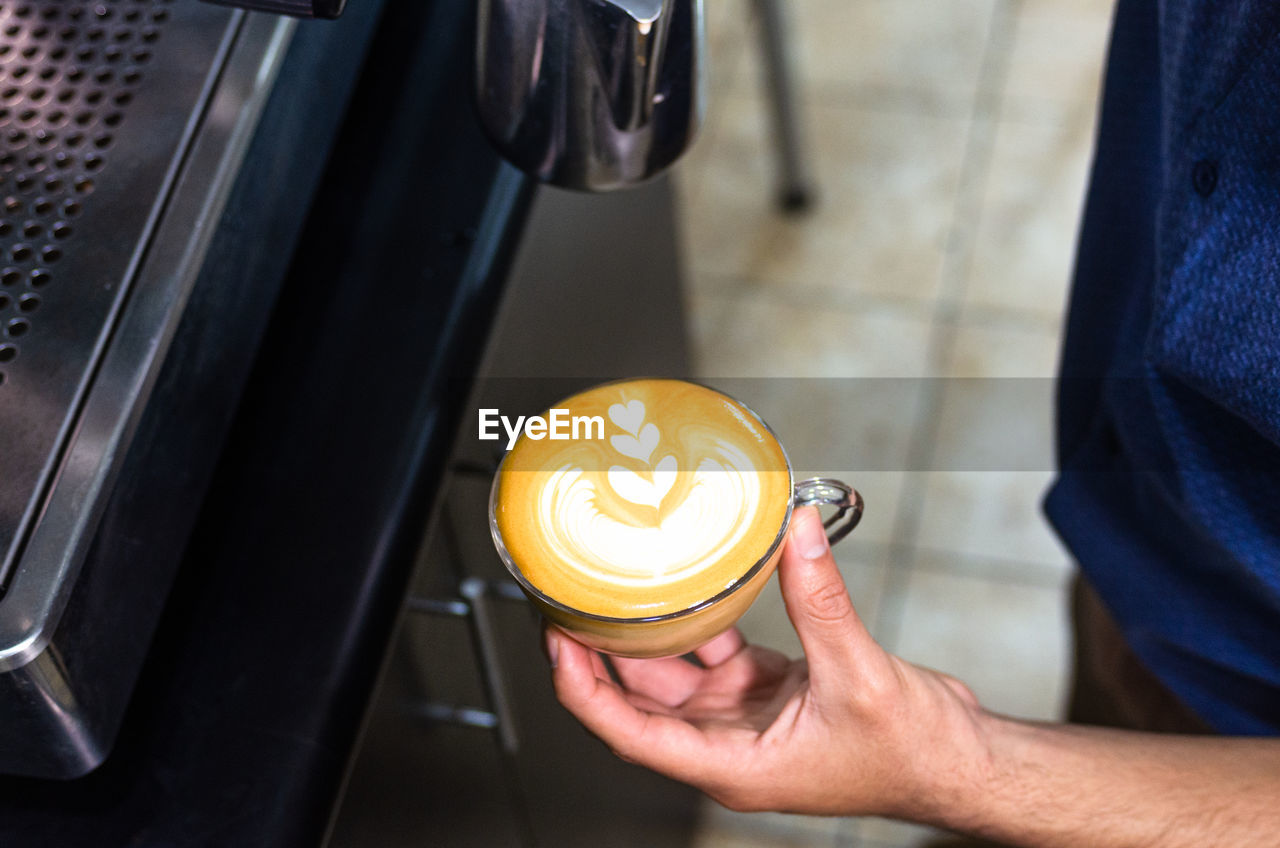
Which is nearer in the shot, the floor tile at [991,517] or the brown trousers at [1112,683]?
the brown trousers at [1112,683]

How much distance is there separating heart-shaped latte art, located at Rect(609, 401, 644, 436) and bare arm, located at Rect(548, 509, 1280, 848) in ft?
0.36

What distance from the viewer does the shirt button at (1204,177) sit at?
28.3 inches

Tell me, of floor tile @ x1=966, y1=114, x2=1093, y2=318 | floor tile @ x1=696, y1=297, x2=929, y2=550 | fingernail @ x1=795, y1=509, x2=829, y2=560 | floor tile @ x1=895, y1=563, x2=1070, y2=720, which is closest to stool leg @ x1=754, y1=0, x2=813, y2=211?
floor tile @ x1=696, y1=297, x2=929, y2=550

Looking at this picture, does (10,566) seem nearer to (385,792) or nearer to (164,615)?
(164,615)

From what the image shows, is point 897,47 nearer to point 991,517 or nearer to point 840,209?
point 840,209

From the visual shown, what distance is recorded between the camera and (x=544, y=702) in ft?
3.49

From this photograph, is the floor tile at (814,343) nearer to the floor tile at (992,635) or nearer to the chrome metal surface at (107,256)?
the floor tile at (992,635)

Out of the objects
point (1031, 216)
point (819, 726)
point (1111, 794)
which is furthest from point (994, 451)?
point (819, 726)

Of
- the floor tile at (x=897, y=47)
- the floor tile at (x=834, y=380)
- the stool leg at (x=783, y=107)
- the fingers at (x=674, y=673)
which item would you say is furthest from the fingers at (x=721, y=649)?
the floor tile at (x=897, y=47)

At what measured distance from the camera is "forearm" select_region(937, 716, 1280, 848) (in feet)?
2.50

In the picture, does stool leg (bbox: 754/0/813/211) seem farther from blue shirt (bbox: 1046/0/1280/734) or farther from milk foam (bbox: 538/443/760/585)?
milk foam (bbox: 538/443/760/585)

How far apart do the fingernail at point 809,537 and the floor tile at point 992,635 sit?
112 cm

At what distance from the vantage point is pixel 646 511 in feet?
2.23

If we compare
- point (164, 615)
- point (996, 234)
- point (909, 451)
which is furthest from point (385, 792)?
point (996, 234)
